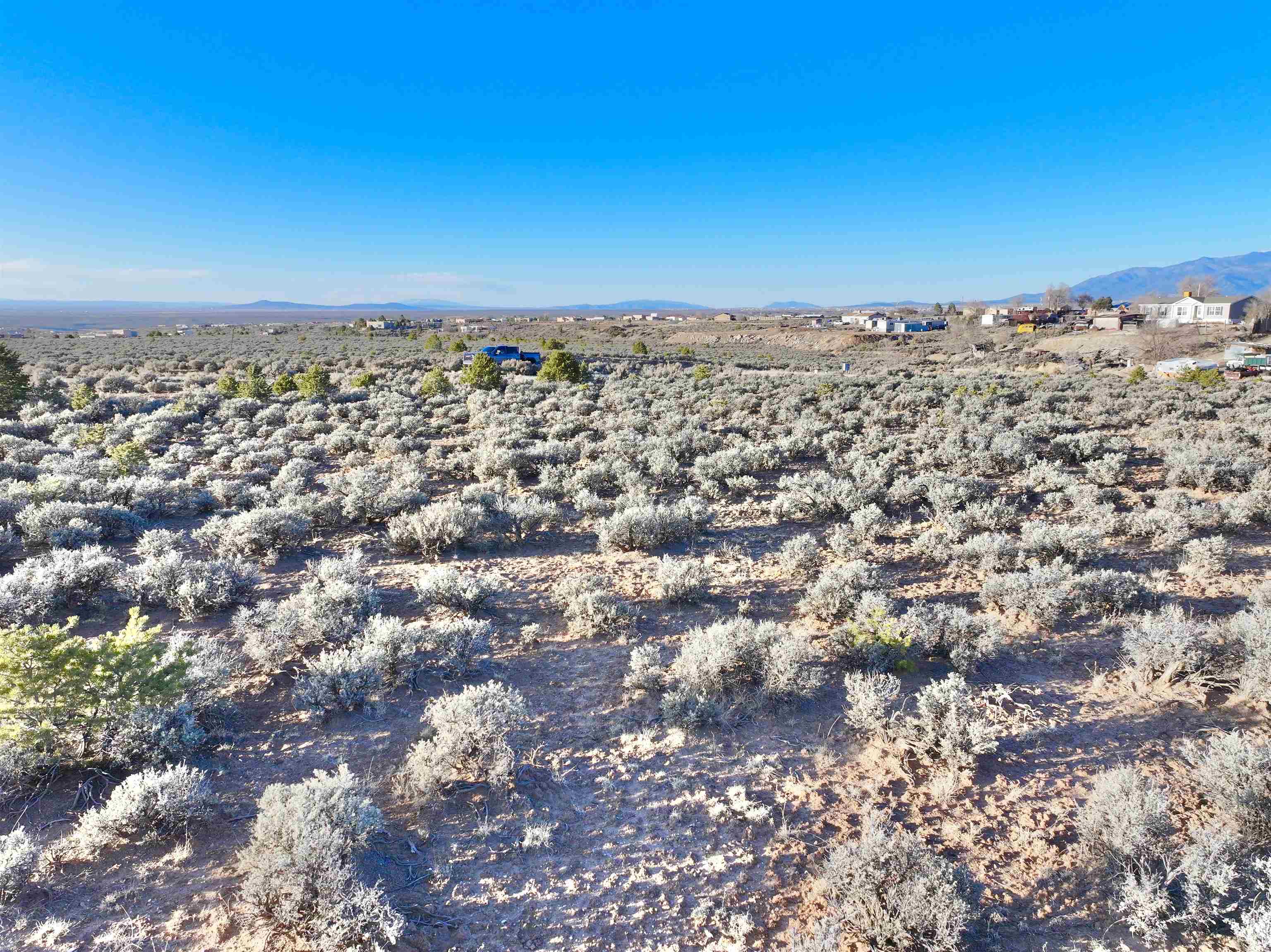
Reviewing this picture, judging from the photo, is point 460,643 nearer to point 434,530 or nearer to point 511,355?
point 434,530

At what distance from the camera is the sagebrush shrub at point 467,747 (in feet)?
13.9

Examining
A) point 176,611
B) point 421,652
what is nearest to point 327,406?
point 176,611

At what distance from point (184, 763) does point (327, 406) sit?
18088 millimetres

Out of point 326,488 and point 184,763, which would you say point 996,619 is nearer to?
point 184,763

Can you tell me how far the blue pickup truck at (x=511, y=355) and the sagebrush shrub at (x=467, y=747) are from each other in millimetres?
30560

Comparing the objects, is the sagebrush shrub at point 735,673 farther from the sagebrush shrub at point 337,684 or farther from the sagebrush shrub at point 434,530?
the sagebrush shrub at point 434,530

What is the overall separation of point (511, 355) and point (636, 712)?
3287 centimetres

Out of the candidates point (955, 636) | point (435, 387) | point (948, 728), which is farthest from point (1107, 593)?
point (435, 387)

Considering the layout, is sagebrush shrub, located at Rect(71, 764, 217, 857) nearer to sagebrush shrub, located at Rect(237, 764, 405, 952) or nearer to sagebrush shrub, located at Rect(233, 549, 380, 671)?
sagebrush shrub, located at Rect(237, 764, 405, 952)

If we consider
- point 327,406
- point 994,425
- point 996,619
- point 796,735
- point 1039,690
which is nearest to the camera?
point 796,735

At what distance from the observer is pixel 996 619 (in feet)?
21.4

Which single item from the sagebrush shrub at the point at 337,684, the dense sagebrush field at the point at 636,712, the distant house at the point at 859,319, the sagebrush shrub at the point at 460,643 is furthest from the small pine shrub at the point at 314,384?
the distant house at the point at 859,319

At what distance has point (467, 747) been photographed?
4406 mm

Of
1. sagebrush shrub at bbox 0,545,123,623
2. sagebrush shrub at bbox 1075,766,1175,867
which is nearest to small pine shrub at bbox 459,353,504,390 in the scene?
sagebrush shrub at bbox 0,545,123,623
